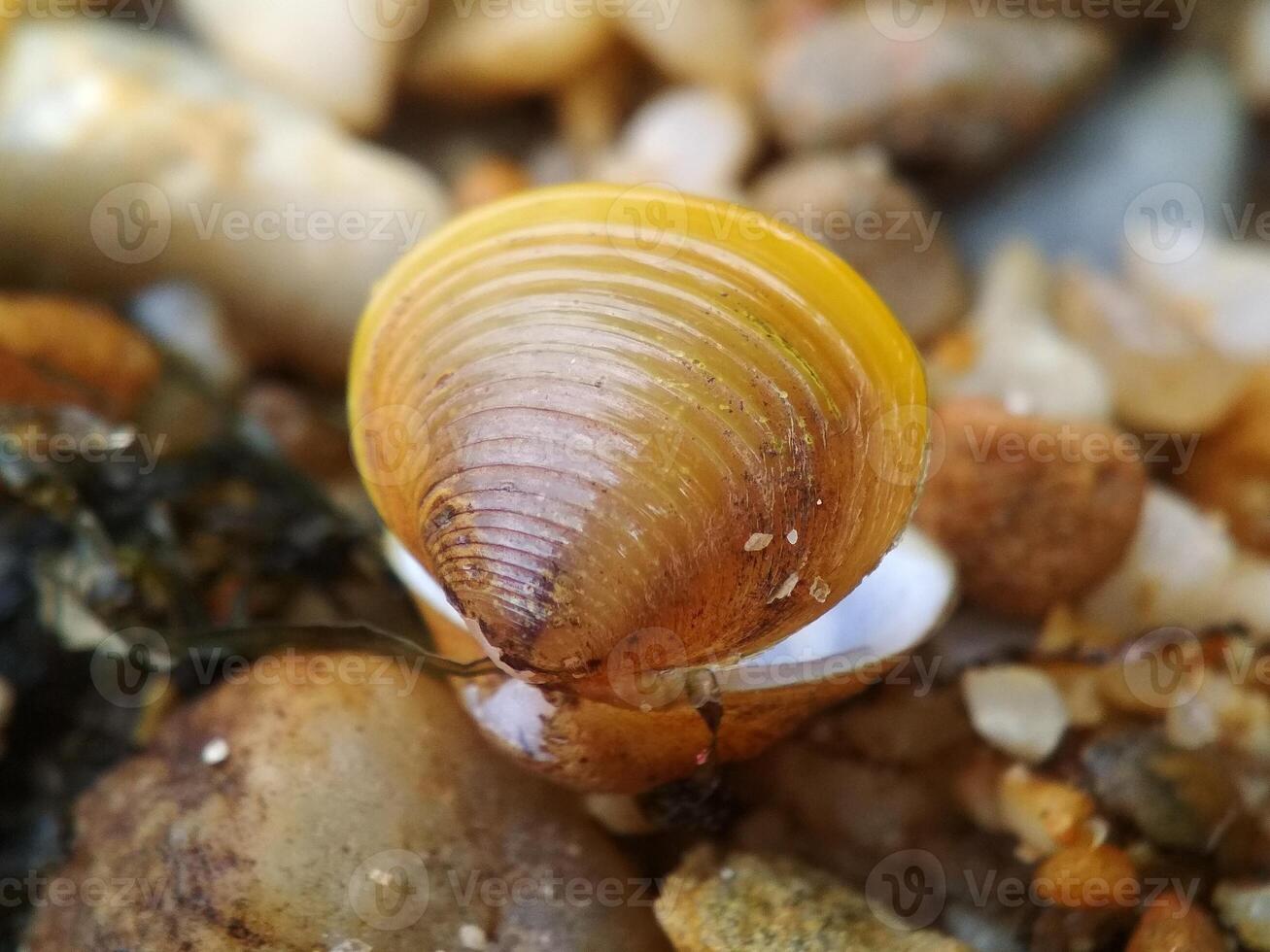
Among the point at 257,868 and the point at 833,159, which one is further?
the point at 833,159

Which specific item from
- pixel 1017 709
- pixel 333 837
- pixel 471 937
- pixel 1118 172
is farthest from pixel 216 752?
pixel 1118 172

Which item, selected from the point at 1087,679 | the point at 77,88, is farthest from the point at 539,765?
the point at 77,88

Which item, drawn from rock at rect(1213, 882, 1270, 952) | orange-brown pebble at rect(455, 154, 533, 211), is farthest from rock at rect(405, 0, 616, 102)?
rock at rect(1213, 882, 1270, 952)

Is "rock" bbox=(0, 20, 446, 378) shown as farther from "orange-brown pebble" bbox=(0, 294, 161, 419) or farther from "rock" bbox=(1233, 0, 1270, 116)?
"rock" bbox=(1233, 0, 1270, 116)

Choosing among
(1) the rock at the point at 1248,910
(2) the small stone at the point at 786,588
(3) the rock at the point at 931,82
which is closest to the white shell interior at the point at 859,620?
(2) the small stone at the point at 786,588

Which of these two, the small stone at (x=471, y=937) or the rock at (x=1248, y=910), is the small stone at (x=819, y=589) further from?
the rock at (x=1248, y=910)

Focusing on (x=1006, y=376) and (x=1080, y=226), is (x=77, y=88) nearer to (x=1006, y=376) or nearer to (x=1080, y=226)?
(x=1006, y=376)

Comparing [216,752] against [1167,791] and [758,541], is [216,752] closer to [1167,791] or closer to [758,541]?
[758,541]
